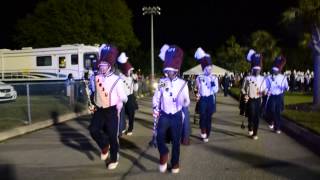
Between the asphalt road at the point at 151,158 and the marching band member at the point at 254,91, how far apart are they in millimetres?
494

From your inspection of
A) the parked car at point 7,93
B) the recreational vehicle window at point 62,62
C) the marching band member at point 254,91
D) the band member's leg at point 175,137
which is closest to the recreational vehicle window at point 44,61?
the recreational vehicle window at point 62,62

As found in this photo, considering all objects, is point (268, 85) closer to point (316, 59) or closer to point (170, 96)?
point (170, 96)

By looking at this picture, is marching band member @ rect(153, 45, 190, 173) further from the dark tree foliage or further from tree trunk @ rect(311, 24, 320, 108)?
the dark tree foliage

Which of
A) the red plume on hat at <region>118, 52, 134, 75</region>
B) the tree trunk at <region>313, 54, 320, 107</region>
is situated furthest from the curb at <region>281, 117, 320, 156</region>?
the tree trunk at <region>313, 54, 320, 107</region>

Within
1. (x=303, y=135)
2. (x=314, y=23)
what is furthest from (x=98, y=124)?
(x=314, y=23)

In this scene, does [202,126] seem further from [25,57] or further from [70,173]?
[25,57]

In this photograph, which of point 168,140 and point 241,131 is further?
point 241,131

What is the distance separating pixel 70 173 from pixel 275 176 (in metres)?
3.29

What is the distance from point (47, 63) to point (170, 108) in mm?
32469

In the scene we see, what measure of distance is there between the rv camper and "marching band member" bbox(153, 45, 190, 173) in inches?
1073

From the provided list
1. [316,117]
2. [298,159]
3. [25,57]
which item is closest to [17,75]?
[25,57]

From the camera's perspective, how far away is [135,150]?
12102 mm

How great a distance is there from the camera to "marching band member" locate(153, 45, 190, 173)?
30.5 feet

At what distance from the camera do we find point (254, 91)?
13.8 meters
